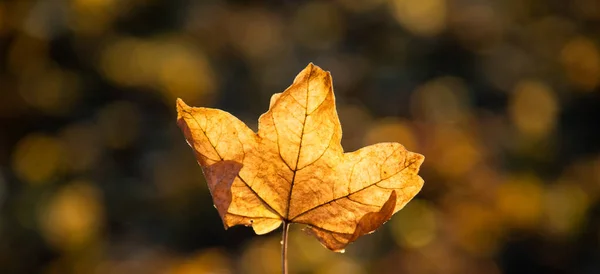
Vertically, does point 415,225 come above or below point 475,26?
below

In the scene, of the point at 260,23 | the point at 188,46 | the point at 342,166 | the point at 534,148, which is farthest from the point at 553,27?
the point at 342,166

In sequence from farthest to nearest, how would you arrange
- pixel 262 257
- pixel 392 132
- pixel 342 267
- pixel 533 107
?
1. pixel 533 107
2. pixel 392 132
3. pixel 262 257
4. pixel 342 267

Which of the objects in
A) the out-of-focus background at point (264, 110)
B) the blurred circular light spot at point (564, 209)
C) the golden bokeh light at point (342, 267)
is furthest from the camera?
the blurred circular light spot at point (564, 209)

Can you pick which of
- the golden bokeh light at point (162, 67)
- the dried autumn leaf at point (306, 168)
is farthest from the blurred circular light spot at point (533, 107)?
the dried autumn leaf at point (306, 168)

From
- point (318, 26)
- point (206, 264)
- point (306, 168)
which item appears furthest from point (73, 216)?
point (306, 168)

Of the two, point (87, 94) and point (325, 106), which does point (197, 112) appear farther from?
point (87, 94)

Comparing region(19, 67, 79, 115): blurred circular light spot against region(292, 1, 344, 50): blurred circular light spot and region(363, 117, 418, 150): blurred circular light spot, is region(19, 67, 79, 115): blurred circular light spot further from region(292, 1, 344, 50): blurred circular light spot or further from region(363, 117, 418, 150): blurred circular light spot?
region(363, 117, 418, 150): blurred circular light spot

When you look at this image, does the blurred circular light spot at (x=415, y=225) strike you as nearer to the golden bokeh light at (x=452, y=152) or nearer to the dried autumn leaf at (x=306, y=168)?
the golden bokeh light at (x=452, y=152)

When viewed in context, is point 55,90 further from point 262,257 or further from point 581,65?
point 581,65
